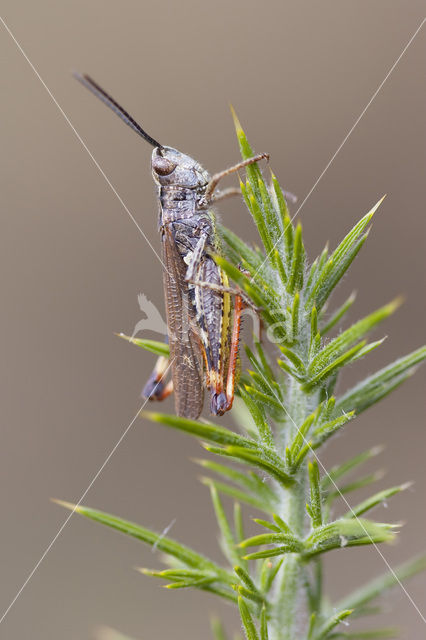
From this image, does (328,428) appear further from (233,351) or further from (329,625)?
(233,351)

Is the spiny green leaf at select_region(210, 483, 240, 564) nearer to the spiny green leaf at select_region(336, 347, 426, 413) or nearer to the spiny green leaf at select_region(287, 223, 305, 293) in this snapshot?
the spiny green leaf at select_region(336, 347, 426, 413)

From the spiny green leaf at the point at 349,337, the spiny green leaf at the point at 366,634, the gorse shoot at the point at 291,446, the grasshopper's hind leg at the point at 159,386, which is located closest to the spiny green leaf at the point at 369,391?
the gorse shoot at the point at 291,446

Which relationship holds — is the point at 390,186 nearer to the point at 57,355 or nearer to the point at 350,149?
the point at 350,149

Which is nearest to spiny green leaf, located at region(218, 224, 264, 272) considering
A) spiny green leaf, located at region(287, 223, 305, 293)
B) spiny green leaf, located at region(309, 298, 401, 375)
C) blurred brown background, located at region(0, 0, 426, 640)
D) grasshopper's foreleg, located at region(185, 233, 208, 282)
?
spiny green leaf, located at region(287, 223, 305, 293)

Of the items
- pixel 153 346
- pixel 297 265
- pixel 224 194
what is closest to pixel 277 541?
pixel 297 265

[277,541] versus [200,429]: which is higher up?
[200,429]

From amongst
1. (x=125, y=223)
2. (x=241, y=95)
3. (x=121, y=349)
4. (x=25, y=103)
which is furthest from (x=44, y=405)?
(x=241, y=95)
